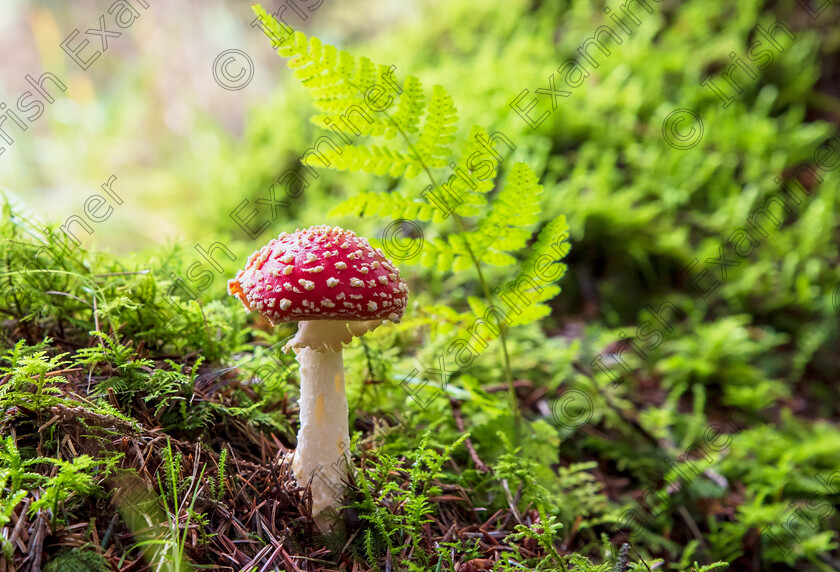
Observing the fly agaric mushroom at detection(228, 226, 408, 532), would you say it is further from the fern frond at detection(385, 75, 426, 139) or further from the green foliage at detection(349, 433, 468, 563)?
the fern frond at detection(385, 75, 426, 139)

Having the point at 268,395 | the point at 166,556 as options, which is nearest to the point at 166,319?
the point at 268,395

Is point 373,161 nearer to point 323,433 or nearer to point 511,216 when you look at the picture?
point 511,216

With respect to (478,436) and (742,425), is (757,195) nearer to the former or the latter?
(742,425)

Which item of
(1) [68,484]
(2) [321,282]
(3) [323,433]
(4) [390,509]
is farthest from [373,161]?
(1) [68,484]

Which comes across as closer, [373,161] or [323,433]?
[323,433]

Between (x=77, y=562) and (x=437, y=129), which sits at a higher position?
(x=437, y=129)

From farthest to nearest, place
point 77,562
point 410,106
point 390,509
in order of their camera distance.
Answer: point 410,106 → point 390,509 → point 77,562

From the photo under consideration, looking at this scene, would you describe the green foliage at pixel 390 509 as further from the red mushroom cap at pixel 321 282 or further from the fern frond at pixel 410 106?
the fern frond at pixel 410 106
